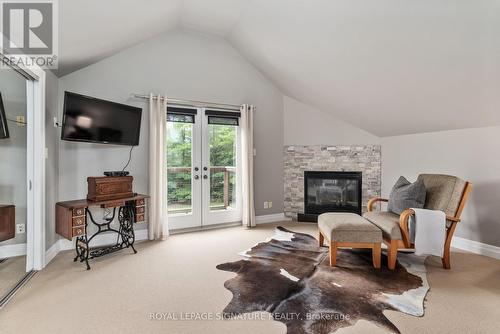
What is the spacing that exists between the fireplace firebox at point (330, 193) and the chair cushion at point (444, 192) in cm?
141

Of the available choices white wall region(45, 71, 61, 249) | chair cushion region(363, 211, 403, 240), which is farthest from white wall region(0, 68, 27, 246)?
chair cushion region(363, 211, 403, 240)

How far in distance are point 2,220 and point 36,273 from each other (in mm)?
678

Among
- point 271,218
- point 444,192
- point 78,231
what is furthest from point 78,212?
point 444,192

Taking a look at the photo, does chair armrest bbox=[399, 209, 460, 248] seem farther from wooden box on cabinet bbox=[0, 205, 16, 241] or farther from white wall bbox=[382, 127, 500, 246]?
wooden box on cabinet bbox=[0, 205, 16, 241]

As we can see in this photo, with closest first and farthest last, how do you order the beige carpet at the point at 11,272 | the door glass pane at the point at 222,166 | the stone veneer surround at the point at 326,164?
the beige carpet at the point at 11,272 → the door glass pane at the point at 222,166 → the stone veneer surround at the point at 326,164

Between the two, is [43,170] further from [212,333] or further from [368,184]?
[368,184]

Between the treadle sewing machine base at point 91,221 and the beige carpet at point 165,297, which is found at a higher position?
the treadle sewing machine base at point 91,221

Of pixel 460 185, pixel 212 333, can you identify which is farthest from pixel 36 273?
pixel 460 185

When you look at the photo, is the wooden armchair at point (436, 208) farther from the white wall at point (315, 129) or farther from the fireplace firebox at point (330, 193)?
the white wall at point (315, 129)

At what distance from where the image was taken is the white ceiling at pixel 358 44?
224 centimetres

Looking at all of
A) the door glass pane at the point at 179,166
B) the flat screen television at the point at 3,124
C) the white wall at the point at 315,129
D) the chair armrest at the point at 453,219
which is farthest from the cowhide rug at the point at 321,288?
the flat screen television at the point at 3,124

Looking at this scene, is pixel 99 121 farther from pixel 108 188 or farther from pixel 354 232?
pixel 354 232

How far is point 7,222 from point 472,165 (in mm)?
5444

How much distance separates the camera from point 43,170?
278cm
